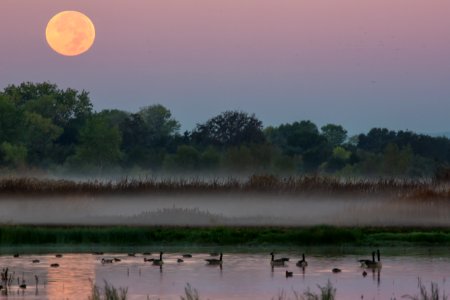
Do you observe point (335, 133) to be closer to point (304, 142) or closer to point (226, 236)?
point (304, 142)

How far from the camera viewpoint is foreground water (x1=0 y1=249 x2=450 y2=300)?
1148 inches

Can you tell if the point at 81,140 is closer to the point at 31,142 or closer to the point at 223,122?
the point at 31,142

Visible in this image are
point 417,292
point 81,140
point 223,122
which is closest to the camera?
point 417,292

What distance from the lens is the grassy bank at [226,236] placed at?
4412 cm

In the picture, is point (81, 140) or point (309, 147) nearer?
point (81, 140)

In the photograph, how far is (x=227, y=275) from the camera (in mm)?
33312

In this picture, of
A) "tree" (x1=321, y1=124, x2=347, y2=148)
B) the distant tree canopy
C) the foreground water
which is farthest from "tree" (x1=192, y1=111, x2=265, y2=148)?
the foreground water

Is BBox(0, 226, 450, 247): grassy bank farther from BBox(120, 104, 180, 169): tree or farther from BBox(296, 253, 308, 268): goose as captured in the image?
BBox(120, 104, 180, 169): tree

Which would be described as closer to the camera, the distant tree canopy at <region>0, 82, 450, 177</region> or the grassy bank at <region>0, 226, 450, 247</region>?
the grassy bank at <region>0, 226, 450, 247</region>

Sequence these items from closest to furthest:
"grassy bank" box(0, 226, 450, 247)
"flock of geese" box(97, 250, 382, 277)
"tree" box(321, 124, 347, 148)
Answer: "flock of geese" box(97, 250, 382, 277) < "grassy bank" box(0, 226, 450, 247) < "tree" box(321, 124, 347, 148)

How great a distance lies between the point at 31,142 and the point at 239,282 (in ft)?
270

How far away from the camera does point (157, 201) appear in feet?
179

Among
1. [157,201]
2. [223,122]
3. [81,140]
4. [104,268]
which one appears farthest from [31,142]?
[104,268]

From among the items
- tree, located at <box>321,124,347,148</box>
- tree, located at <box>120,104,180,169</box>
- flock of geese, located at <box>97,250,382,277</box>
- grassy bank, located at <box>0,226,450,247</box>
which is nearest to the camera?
flock of geese, located at <box>97,250,382,277</box>
